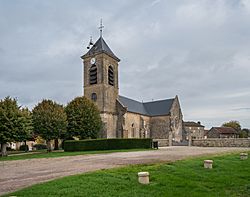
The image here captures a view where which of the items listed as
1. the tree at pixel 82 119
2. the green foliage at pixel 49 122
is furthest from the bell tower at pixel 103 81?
the green foliage at pixel 49 122

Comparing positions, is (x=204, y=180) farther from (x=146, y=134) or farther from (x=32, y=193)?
(x=146, y=134)

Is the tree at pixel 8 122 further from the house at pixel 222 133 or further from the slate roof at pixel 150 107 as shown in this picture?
the house at pixel 222 133

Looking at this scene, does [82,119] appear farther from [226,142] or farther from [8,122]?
[226,142]

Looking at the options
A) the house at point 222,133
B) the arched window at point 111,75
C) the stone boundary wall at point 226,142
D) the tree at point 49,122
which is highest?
the arched window at point 111,75

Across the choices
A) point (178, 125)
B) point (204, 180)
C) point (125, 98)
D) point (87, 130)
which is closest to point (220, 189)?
point (204, 180)

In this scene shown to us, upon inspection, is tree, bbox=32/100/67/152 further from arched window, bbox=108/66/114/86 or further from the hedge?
arched window, bbox=108/66/114/86

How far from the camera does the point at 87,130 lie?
37.6m

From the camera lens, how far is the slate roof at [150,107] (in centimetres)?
5315

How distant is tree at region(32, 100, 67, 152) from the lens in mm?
32781

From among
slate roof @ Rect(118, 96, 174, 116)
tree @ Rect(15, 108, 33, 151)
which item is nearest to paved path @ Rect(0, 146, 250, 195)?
tree @ Rect(15, 108, 33, 151)

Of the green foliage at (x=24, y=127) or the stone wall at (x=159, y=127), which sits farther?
the stone wall at (x=159, y=127)

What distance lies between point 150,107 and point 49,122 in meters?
28.9

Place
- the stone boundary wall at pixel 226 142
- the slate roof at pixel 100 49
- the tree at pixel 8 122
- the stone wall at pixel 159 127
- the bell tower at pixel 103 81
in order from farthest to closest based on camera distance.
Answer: the stone wall at pixel 159 127
the slate roof at pixel 100 49
the bell tower at pixel 103 81
the stone boundary wall at pixel 226 142
the tree at pixel 8 122

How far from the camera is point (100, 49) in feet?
159
